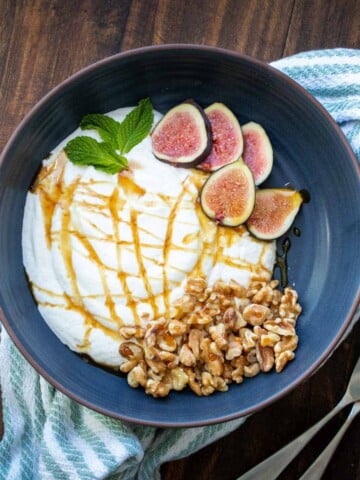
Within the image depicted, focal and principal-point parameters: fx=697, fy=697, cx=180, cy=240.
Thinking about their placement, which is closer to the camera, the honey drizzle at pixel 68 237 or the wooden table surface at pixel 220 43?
the honey drizzle at pixel 68 237

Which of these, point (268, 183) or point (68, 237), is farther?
point (268, 183)

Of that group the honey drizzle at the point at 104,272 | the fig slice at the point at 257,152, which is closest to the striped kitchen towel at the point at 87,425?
the fig slice at the point at 257,152

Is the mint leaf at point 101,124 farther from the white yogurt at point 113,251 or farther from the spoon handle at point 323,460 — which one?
the spoon handle at point 323,460

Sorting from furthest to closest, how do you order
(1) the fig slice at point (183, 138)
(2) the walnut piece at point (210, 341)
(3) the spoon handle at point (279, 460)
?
(3) the spoon handle at point (279, 460) < (1) the fig slice at point (183, 138) < (2) the walnut piece at point (210, 341)

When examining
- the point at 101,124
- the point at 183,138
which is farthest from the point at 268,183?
the point at 101,124

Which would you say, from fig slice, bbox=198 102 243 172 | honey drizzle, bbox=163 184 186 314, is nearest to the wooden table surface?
fig slice, bbox=198 102 243 172

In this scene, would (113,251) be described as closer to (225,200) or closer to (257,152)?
(225,200)
